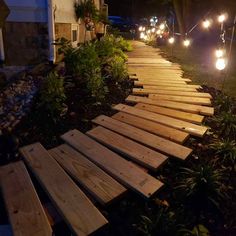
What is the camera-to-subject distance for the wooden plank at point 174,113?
21.0ft

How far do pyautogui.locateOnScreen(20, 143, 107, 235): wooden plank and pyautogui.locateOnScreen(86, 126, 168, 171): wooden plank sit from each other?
108 centimetres

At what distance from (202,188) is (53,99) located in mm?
3909

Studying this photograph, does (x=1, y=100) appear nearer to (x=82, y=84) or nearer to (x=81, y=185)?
(x=82, y=84)

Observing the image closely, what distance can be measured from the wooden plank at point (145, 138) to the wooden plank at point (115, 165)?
678 mm

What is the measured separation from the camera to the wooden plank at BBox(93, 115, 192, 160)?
16.2 ft

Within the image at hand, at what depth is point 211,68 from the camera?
1242cm

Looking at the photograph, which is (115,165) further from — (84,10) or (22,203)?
(84,10)

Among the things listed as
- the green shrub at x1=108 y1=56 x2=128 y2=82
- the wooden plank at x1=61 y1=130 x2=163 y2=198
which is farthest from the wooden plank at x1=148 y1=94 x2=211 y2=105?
the wooden plank at x1=61 y1=130 x2=163 y2=198

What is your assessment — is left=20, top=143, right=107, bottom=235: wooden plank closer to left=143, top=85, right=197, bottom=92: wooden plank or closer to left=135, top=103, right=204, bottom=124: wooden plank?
left=135, top=103, right=204, bottom=124: wooden plank

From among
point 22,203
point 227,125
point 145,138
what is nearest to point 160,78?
point 227,125

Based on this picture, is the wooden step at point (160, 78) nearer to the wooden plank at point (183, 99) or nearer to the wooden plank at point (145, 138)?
the wooden plank at point (183, 99)

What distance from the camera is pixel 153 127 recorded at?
5.95 m

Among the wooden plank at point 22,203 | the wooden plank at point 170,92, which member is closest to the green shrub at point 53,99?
the wooden plank at point 22,203

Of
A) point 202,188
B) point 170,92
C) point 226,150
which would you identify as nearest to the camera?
point 202,188
